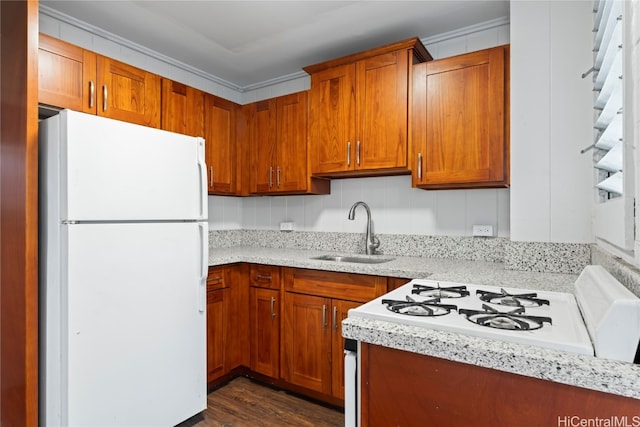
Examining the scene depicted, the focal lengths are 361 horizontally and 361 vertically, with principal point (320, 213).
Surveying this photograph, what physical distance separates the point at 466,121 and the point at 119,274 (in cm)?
196

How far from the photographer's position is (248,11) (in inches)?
82.1

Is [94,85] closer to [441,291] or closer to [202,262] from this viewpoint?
[202,262]

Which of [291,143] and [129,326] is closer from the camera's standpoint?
[129,326]

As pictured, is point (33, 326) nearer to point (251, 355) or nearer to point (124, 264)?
point (124, 264)

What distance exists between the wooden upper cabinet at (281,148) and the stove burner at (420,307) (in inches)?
64.2

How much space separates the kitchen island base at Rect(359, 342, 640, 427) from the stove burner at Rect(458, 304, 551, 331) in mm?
137

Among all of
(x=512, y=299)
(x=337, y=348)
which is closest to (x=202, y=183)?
(x=337, y=348)

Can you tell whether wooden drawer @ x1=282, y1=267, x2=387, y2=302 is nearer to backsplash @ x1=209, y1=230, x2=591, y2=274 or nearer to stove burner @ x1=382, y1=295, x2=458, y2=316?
backsplash @ x1=209, y1=230, x2=591, y2=274

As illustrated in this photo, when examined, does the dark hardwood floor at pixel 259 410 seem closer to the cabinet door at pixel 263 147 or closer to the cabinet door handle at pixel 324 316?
the cabinet door handle at pixel 324 316

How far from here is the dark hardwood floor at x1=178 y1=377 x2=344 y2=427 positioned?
6.66ft

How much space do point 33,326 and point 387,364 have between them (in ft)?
4.94

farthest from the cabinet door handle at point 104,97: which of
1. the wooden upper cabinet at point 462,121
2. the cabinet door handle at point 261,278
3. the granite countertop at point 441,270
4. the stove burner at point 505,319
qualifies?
the stove burner at point 505,319

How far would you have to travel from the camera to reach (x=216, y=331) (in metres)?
2.39

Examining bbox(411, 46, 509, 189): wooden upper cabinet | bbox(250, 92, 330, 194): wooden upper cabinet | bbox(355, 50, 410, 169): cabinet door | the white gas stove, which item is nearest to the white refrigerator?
bbox(250, 92, 330, 194): wooden upper cabinet
